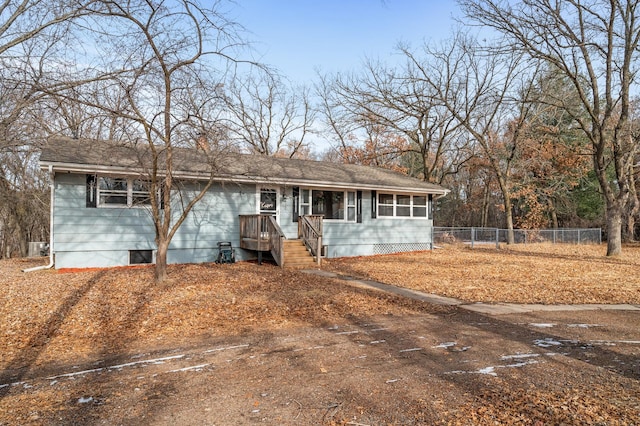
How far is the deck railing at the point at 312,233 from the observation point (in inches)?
497

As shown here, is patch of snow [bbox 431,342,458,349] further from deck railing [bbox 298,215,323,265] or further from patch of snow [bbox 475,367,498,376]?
deck railing [bbox 298,215,323,265]

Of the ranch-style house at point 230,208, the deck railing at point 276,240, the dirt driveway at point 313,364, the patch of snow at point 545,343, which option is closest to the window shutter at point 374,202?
the ranch-style house at point 230,208

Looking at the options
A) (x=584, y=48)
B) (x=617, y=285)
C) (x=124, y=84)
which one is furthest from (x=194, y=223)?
(x=584, y=48)

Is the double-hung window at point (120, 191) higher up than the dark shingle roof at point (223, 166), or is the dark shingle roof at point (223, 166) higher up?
the dark shingle roof at point (223, 166)

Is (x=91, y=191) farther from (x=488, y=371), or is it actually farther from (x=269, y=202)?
(x=488, y=371)

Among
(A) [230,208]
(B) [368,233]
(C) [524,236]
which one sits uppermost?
(A) [230,208]

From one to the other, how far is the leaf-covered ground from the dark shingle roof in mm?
3150

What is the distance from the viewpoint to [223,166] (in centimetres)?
956

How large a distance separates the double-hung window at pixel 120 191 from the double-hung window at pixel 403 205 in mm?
9357

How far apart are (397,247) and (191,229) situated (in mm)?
8849

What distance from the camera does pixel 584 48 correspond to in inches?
622

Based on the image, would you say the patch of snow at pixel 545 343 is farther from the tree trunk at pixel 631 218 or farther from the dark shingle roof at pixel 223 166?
the tree trunk at pixel 631 218

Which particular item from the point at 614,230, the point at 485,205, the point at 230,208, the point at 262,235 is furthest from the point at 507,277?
the point at 485,205

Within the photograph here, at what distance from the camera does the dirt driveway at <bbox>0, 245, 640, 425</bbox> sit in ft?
10.5
